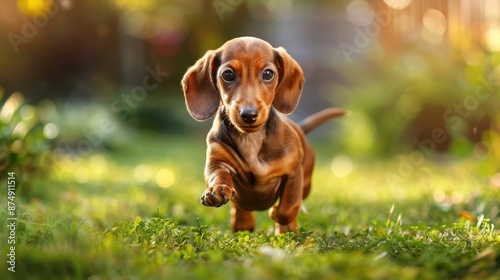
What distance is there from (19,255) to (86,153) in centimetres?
631

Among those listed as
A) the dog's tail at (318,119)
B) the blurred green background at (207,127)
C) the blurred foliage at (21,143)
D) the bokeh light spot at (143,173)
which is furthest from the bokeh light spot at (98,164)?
the dog's tail at (318,119)

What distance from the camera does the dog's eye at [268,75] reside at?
301 cm

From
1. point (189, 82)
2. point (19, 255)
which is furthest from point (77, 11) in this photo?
point (19, 255)

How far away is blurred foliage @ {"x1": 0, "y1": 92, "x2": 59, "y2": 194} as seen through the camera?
441cm

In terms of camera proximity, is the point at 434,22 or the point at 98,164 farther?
Result: the point at 434,22

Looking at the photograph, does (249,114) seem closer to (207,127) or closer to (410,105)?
(410,105)

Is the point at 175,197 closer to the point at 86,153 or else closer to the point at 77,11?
the point at 86,153

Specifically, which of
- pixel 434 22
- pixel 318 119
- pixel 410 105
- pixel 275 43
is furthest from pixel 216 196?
pixel 275 43

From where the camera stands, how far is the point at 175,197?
4934 millimetres

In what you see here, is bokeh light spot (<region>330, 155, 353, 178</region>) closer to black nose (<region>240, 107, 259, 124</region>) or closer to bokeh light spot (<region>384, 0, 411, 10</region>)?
bokeh light spot (<region>384, 0, 411, 10</region>)

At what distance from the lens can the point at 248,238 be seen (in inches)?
115

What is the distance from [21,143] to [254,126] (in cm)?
244

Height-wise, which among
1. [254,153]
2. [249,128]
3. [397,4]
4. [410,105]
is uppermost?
[397,4]

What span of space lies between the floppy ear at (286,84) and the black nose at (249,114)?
1.27 feet
